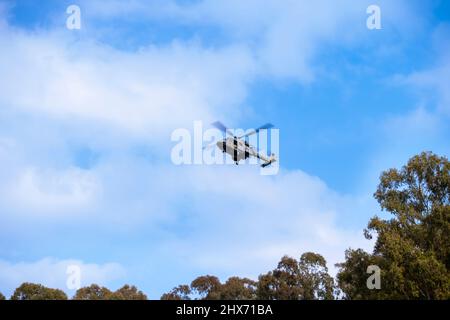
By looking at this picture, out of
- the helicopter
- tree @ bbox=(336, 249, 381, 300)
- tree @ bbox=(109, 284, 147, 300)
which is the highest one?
the helicopter

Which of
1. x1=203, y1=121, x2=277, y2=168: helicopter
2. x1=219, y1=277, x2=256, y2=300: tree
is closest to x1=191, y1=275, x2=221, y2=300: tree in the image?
x1=219, y1=277, x2=256, y2=300: tree

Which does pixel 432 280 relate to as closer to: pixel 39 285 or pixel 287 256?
pixel 287 256

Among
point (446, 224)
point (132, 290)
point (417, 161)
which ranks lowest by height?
point (132, 290)

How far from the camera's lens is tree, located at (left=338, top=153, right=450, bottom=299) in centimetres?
3466

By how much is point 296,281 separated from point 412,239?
3912 centimetres

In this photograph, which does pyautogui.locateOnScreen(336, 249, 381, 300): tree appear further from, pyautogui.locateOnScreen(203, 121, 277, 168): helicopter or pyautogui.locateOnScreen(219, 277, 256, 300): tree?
pyautogui.locateOnScreen(219, 277, 256, 300): tree

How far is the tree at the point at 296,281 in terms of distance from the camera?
2842 inches

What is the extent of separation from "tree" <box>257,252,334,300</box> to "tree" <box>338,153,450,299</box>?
Result: 1161 inches

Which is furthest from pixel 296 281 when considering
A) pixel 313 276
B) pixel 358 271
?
pixel 358 271

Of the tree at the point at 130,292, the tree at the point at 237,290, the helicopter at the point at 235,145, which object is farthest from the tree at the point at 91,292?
the helicopter at the point at 235,145
